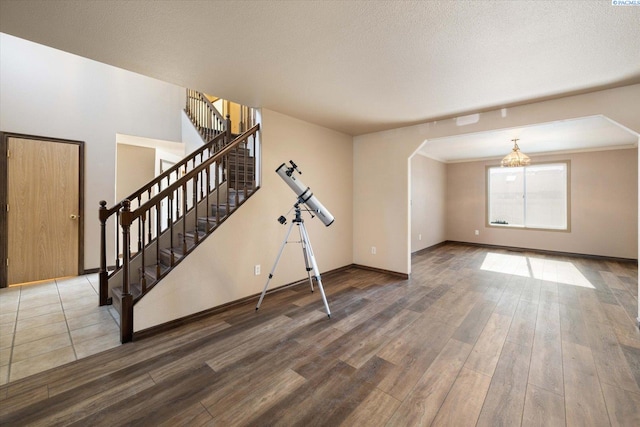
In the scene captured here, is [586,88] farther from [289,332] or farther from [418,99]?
[289,332]

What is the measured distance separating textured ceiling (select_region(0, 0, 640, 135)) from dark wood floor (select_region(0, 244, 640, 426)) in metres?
2.34

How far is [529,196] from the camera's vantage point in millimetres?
6285

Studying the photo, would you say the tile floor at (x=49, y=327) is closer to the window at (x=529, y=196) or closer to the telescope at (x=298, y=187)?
the telescope at (x=298, y=187)

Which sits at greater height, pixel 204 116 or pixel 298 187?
pixel 204 116

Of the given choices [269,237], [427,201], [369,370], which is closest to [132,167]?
[269,237]

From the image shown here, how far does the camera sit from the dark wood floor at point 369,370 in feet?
4.91

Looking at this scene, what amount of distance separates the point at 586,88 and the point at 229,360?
415 centimetres

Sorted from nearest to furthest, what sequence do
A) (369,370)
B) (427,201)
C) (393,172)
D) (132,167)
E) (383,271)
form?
1. (369,370)
2. (393,172)
3. (383,271)
4. (132,167)
5. (427,201)

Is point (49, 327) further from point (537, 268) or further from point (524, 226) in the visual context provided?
point (524, 226)

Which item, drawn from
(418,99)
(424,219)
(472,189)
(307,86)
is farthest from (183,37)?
(472,189)

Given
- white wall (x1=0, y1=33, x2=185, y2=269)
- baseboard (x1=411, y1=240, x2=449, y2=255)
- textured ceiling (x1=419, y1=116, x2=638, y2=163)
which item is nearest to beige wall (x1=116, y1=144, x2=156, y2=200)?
white wall (x1=0, y1=33, x2=185, y2=269)

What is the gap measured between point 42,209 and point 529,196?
Result: 946 centimetres

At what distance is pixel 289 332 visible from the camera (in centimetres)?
242

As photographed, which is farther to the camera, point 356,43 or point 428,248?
point 428,248
